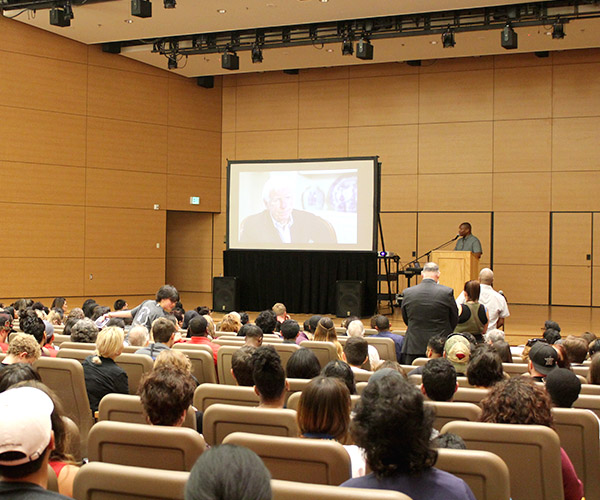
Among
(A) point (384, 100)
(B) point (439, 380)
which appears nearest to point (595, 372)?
(B) point (439, 380)

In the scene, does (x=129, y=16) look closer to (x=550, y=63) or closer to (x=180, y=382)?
(x=550, y=63)

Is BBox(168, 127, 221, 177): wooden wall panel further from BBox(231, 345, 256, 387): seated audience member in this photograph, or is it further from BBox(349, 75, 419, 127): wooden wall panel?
BBox(231, 345, 256, 387): seated audience member

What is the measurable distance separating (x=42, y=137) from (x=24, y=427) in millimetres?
14288

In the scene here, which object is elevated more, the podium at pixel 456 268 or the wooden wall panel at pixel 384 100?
the wooden wall panel at pixel 384 100

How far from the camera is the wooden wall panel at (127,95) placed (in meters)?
15.7

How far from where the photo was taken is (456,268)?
38.8 feet

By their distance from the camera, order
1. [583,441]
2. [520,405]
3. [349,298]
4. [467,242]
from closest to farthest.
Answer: [520,405]
[583,441]
[467,242]
[349,298]

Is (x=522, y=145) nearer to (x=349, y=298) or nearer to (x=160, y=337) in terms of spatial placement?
(x=349, y=298)

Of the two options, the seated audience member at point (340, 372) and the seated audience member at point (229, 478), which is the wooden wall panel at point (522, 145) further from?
the seated audience member at point (229, 478)

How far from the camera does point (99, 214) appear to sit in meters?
15.8

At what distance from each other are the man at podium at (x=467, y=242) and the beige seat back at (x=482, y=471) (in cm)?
1052

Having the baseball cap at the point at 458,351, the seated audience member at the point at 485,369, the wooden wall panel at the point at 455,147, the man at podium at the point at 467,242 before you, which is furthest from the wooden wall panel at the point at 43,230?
the seated audience member at the point at 485,369

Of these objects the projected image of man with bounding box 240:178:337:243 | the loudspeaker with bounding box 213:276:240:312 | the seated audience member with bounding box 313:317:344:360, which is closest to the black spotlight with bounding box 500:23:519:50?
the projected image of man with bounding box 240:178:337:243

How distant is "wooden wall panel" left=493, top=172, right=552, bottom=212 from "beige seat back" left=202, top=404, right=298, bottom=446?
532 inches
